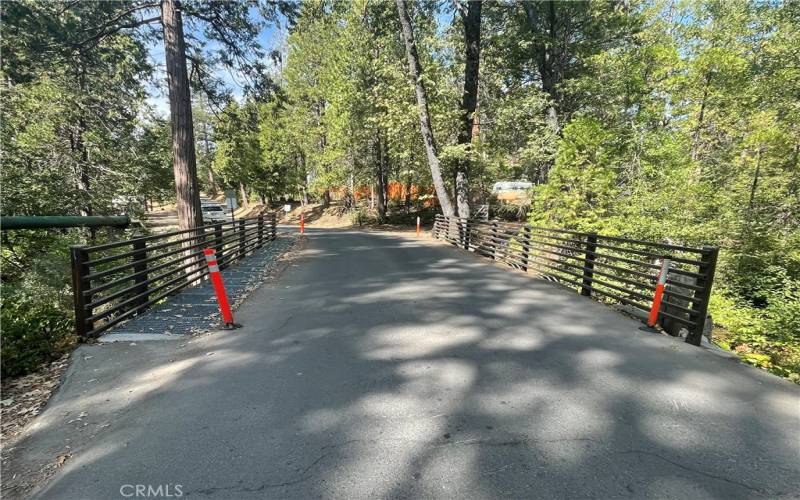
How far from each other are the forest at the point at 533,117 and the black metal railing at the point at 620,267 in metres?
1.23

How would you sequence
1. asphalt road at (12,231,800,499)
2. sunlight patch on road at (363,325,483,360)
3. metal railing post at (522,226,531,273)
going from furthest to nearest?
metal railing post at (522,226,531,273) → sunlight patch on road at (363,325,483,360) → asphalt road at (12,231,800,499)

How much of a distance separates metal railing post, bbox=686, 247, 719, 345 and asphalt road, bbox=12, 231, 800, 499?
275 mm

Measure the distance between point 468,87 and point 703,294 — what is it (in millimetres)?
12902

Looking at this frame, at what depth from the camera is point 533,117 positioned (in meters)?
15.0

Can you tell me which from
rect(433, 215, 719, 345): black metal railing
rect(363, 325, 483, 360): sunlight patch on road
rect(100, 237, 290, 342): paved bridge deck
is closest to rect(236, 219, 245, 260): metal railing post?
rect(100, 237, 290, 342): paved bridge deck

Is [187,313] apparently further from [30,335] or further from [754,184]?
[754,184]

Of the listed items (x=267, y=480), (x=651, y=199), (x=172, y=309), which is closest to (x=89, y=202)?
(x=172, y=309)

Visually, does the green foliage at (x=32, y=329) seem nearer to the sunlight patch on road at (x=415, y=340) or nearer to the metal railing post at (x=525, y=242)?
the sunlight patch on road at (x=415, y=340)

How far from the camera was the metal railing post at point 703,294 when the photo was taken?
4.40 m

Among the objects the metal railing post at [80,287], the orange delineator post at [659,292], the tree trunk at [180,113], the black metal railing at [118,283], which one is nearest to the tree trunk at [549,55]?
the orange delineator post at [659,292]

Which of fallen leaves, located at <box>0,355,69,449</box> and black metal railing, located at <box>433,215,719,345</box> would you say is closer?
fallen leaves, located at <box>0,355,69,449</box>

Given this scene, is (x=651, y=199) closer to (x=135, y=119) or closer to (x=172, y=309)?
(x=172, y=309)

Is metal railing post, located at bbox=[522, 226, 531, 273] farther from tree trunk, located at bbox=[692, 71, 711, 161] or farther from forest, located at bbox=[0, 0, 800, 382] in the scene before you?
tree trunk, located at bbox=[692, 71, 711, 161]

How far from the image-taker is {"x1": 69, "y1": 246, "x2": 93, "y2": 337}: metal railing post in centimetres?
427
